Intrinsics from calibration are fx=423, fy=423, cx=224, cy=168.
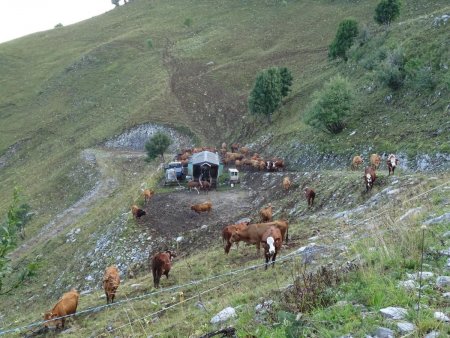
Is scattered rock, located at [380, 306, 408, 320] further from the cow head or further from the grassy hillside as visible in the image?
the cow head

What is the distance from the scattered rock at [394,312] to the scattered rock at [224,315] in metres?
2.55

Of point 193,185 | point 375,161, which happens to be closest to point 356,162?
point 375,161

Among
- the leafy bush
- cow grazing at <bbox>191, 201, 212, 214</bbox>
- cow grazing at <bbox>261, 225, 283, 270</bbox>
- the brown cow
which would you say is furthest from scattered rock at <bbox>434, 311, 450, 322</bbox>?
the leafy bush

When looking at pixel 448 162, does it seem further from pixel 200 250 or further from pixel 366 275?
pixel 366 275

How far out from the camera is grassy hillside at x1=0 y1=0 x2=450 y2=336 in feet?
71.6

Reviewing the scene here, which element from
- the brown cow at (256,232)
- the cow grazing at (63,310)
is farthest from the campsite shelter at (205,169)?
the cow grazing at (63,310)

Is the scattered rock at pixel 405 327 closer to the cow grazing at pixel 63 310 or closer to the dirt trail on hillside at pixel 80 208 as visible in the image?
the cow grazing at pixel 63 310

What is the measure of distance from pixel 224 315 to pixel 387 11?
174 ft

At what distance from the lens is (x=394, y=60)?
3103 cm

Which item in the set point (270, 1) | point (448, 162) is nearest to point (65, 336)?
point (448, 162)

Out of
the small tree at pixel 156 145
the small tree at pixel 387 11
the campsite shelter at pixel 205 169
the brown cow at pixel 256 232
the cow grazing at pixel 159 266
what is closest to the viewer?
the cow grazing at pixel 159 266

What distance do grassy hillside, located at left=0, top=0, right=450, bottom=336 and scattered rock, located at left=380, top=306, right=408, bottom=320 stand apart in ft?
6.22

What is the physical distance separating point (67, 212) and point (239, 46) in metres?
52.0

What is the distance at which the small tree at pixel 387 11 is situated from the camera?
50750mm
